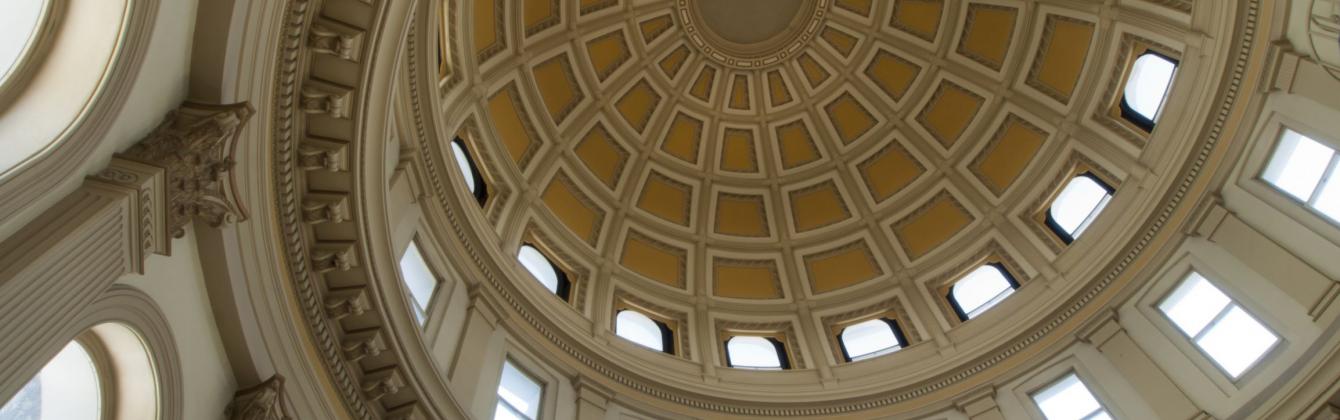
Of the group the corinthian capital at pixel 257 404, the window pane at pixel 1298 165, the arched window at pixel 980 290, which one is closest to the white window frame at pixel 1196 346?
the window pane at pixel 1298 165

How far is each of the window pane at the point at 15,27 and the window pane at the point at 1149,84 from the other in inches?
658

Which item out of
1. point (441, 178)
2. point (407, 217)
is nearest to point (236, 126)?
point (407, 217)

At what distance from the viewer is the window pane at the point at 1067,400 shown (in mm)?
13695

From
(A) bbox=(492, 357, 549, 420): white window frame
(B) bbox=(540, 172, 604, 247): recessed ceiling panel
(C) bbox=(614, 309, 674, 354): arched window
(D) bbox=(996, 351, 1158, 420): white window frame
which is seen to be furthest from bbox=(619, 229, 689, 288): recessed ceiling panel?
(D) bbox=(996, 351, 1158, 420): white window frame

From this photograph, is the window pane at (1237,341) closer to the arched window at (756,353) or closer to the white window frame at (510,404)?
the arched window at (756,353)

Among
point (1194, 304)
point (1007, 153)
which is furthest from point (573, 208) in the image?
point (1194, 304)

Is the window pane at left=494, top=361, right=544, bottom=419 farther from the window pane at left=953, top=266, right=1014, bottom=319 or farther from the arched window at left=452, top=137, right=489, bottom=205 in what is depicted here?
the window pane at left=953, top=266, right=1014, bottom=319

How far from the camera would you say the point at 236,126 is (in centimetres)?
648

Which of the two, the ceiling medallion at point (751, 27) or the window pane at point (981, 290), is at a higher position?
the ceiling medallion at point (751, 27)

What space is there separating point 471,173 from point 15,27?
33.9 feet

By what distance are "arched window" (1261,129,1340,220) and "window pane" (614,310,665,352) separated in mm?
11107

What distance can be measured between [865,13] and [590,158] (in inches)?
352

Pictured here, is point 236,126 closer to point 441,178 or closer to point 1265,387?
point 441,178

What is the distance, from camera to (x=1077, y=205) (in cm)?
1727
